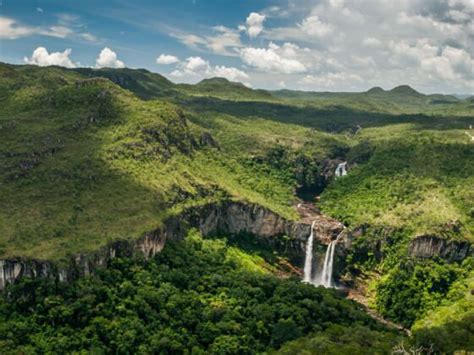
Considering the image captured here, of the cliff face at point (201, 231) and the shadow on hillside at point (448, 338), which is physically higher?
the cliff face at point (201, 231)

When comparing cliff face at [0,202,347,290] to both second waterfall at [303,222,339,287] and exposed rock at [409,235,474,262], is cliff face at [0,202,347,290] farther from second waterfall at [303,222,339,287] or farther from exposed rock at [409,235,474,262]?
exposed rock at [409,235,474,262]

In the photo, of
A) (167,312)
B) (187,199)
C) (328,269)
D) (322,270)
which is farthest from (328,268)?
(167,312)

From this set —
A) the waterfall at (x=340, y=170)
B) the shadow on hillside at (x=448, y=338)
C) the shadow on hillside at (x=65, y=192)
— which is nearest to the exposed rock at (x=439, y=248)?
the shadow on hillside at (x=448, y=338)

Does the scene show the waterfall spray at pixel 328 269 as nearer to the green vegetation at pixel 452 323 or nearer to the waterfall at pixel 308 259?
the waterfall at pixel 308 259

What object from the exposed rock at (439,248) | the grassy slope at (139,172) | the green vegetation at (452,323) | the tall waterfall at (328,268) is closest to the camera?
the green vegetation at (452,323)

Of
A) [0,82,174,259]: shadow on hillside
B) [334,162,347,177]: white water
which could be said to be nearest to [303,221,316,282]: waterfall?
[0,82,174,259]: shadow on hillside
